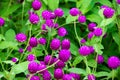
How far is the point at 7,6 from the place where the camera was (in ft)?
7.14

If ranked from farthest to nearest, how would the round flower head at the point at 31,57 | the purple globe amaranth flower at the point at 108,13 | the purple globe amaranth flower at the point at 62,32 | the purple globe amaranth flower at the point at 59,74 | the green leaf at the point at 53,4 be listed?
the green leaf at the point at 53,4 < the purple globe amaranth flower at the point at 62,32 < the purple globe amaranth flower at the point at 108,13 < the round flower head at the point at 31,57 < the purple globe amaranth flower at the point at 59,74

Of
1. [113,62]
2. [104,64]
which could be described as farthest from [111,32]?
[113,62]

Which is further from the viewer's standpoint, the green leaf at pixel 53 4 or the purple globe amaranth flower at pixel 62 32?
the green leaf at pixel 53 4

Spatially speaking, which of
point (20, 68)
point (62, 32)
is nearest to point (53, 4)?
point (62, 32)

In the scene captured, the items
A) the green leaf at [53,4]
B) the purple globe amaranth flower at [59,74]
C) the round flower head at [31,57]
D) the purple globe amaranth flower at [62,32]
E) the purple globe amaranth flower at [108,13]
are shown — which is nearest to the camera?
the purple globe amaranth flower at [59,74]

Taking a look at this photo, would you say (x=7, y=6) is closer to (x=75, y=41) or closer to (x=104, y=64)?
(x=75, y=41)

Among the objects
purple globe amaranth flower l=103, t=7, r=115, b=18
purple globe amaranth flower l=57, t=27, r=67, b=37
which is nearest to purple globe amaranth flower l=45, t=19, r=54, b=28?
purple globe amaranth flower l=57, t=27, r=67, b=37

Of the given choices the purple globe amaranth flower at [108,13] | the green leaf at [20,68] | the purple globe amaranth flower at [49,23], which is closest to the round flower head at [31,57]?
the green leaf at [20,68]

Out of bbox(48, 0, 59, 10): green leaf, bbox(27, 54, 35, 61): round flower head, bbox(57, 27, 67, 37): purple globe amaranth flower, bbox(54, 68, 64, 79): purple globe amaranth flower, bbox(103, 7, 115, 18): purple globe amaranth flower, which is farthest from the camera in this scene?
Result: bbox(48, 0, 59, 10): green leaf

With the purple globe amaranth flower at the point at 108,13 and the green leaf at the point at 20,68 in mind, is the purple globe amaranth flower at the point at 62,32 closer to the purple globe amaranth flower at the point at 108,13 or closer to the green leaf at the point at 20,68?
the purple globe amaranth flower at the point at 108,13

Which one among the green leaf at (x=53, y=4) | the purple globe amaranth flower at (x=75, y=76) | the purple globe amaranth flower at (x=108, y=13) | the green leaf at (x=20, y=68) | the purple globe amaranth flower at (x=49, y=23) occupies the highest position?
the purple globe amaranth flower at (x=108, y=13)

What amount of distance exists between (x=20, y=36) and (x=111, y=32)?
517 mm

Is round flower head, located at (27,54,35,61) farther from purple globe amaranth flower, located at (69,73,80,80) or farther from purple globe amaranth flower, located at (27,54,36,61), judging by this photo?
purple globe amaranth flower, located at (69,73,80,80)

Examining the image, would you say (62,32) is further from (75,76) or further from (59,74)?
(59,74)
